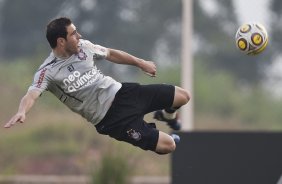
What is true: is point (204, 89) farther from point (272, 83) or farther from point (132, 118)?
point (132, 118)

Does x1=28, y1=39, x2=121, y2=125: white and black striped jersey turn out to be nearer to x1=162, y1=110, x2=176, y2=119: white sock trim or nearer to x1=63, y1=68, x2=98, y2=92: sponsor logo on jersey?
x1=63, y1=68, x2=98, y2=92: sponsor logo on jersey

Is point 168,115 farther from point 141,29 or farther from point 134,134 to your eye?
point 141,29

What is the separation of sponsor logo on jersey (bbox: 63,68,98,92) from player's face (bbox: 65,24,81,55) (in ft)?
0.81

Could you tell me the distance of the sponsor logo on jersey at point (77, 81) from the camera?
10.7m

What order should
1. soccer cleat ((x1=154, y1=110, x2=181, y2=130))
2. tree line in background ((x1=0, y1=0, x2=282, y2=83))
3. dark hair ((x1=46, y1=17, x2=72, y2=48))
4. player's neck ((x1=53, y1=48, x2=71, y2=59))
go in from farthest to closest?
tree line in background ((x1=0, y1=0, x2=282, y2=83)) < soccer cleat ((x1=154, y1=110, x2=181, y2=130)) < player's neck ((x1=53, y1=48, x2=71, y2=59)) < dark hair ((x1=46, y1=17, x2=72, y2=48))

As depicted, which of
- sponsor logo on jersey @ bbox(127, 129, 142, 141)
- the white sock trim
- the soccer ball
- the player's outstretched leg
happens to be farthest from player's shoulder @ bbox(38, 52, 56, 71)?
the soccer ball

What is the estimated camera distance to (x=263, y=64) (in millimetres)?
32656

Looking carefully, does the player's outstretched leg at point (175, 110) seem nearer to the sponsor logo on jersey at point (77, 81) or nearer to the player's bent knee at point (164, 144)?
the player's bent knee at point (164, 144)

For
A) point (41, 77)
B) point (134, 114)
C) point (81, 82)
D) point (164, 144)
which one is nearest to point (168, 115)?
point (164, 144)

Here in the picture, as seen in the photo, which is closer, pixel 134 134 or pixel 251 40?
pixel 134 134

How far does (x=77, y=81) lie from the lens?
10711 mm

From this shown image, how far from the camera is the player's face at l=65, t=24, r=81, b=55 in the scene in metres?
10.6

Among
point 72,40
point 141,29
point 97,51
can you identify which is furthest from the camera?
point 141,29

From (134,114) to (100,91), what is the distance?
458 millimetres
